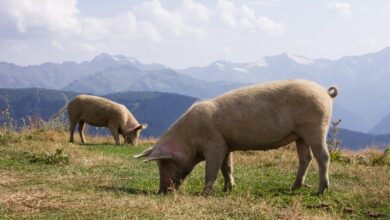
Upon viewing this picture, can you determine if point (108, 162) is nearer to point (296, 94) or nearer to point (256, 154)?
point (256, 154)

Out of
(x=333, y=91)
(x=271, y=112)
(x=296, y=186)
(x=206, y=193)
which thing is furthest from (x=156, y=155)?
(x=333, y=91)

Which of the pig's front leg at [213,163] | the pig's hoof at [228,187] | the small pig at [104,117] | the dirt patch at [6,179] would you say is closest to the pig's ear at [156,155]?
the pig's front leg at [213,163]

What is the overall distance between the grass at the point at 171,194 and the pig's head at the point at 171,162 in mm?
289

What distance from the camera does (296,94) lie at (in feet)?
33.0

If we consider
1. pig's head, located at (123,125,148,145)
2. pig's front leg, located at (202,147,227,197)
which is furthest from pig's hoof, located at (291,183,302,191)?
pig's head, located at (123,125,148,145)

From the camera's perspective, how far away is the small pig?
76.6ft

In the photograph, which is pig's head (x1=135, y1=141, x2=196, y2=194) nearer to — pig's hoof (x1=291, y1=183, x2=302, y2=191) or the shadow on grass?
the shadow on grass

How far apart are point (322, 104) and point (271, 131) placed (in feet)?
3.42

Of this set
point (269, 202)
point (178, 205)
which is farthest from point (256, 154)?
point (178, 205)

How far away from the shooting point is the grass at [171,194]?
7688mm

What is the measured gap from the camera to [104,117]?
2369cm

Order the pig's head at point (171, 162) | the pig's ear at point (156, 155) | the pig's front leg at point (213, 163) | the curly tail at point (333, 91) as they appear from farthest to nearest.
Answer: the curly tail at point (333, 91) < the pig's head at point (171, 162) < the pig's ear at point (156, 155) < the pig's front leg at point (213, 163)

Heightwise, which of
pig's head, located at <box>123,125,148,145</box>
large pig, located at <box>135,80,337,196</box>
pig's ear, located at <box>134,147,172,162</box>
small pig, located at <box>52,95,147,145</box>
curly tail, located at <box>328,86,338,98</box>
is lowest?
pig's head, located at <box>123,125,148,145</box>

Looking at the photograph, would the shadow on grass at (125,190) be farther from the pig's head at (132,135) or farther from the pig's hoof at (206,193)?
the pig's head at (132,135)
